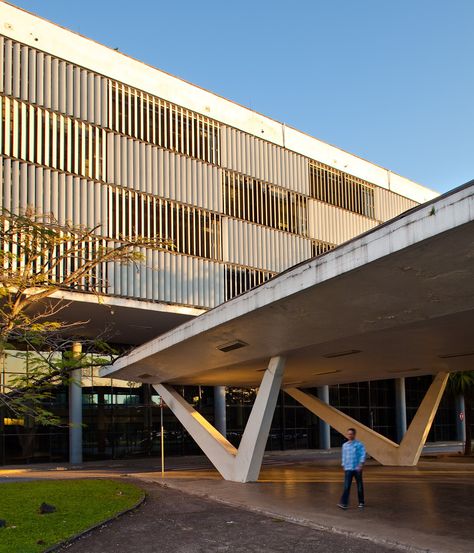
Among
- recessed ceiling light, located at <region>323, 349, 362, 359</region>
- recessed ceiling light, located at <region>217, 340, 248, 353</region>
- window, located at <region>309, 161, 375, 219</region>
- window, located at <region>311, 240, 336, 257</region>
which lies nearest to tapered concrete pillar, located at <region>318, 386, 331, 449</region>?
window, located at <region>311, 240, 336, 257</region>

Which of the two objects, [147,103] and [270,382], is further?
[147,103]

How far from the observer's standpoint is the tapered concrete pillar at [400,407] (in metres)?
46.6

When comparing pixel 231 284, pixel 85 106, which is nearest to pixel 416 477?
A: pixel 231 284

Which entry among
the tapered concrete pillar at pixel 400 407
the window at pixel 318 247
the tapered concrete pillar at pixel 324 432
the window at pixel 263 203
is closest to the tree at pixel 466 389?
the tapered concrete pillar at pixel 324 432

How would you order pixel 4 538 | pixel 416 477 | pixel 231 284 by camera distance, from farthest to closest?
pixel 231 284 < pixel 416 477 < pixel 4 538

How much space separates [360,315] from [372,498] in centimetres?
452

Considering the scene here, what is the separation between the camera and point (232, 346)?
61.4 feet

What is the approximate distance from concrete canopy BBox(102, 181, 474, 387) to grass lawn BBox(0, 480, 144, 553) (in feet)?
15.4

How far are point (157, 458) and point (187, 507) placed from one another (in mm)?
21259

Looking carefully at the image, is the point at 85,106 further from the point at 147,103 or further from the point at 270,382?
the point at 270,382

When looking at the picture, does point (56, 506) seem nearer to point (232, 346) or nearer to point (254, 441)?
point (254, 441)

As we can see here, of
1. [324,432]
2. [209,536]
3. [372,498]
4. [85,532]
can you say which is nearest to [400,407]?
[324,432]

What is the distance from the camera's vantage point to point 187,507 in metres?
14.4

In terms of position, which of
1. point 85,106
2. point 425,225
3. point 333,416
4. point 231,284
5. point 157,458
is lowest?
point 157,458
